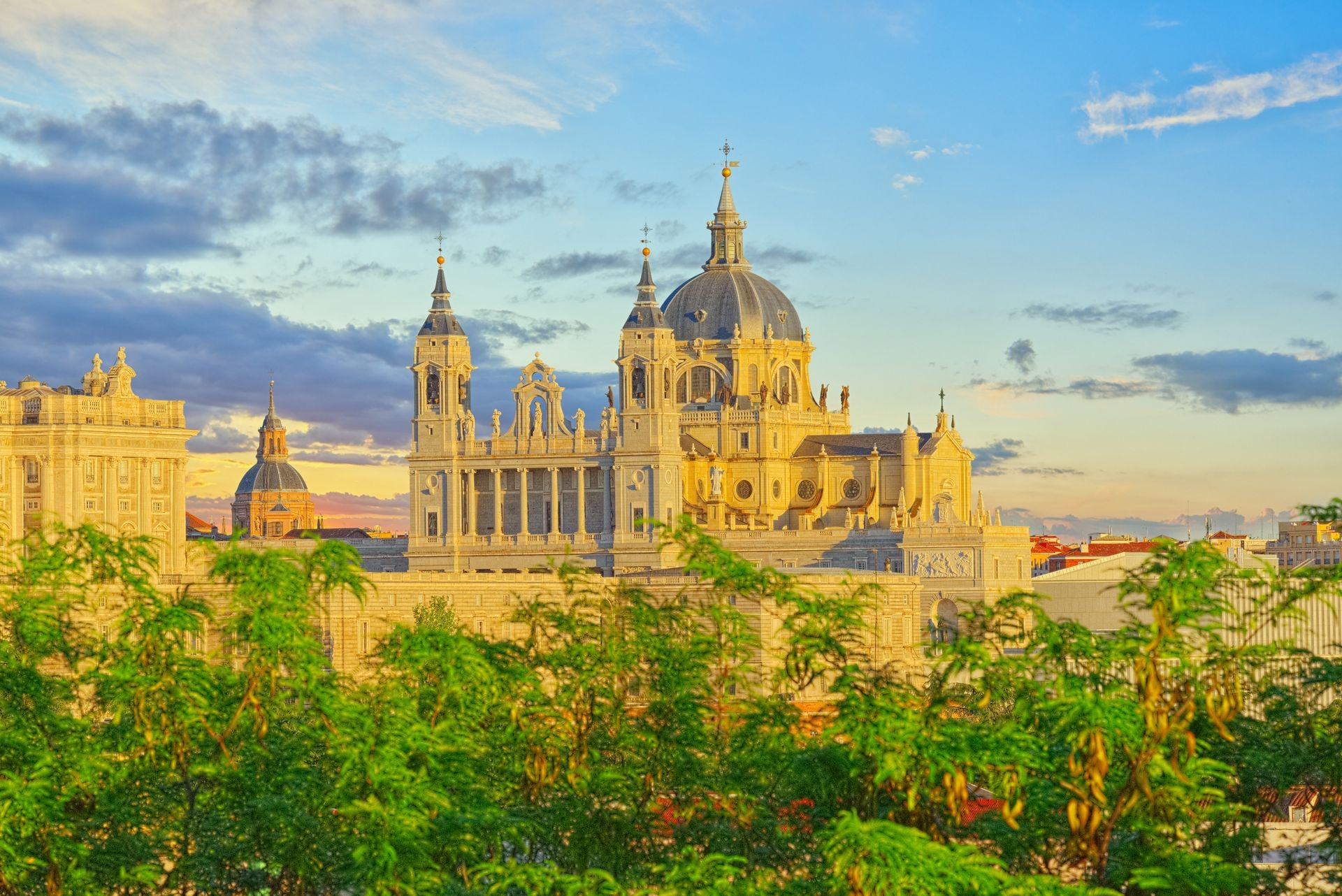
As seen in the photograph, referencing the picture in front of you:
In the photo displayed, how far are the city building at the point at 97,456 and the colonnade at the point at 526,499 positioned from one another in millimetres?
21225

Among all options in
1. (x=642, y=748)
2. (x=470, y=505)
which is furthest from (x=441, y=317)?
(x=642, y=748)

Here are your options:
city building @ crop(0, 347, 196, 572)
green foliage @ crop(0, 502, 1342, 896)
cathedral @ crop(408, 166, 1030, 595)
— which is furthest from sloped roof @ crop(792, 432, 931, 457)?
green foliage @ crop(0, 502, 1342, 896)

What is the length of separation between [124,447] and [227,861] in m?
84.1

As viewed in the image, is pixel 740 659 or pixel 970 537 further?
pixel 970 537

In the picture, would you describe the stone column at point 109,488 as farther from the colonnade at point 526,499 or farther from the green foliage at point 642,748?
the green foliage at point 642,748


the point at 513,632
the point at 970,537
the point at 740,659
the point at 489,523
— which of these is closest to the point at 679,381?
the point at 489,523

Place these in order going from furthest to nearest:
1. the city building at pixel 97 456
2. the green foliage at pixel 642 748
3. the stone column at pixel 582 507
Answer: the stone column at pixel 582 507
the city building at pixel 97 456
the green foliage at pixel 642 748

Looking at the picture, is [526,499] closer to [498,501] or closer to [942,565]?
[498,501]

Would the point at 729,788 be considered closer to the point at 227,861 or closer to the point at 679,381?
the point at 227,861

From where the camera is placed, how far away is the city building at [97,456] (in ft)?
360

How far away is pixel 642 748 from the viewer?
3366 cm

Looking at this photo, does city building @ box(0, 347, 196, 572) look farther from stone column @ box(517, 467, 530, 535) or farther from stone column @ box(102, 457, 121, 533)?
stone column @ box(517, 467, 530, 535)

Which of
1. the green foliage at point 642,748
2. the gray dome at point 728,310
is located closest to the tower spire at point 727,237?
the gray dome at point 728,310

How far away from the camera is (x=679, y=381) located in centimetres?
14175
